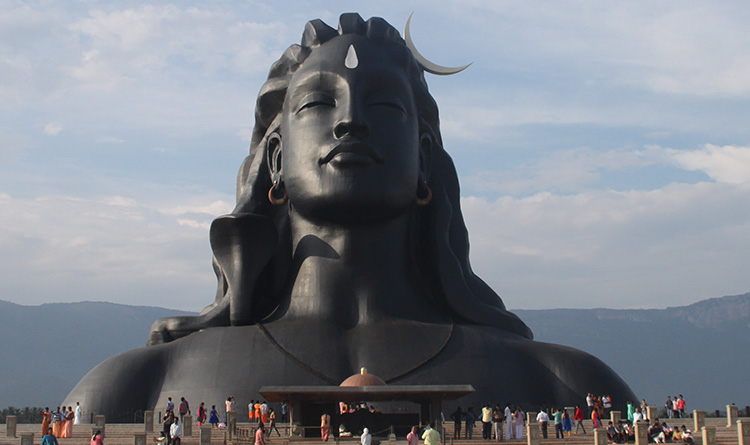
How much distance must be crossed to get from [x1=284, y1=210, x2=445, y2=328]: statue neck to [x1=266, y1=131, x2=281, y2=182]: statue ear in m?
1.66

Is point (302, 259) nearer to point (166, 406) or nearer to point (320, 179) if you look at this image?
point (320, 179)

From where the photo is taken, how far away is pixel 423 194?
89.8ft

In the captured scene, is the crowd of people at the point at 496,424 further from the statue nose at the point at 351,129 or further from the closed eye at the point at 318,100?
the closed eye at the point at 318,100

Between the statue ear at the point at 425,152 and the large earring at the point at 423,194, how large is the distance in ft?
1.98

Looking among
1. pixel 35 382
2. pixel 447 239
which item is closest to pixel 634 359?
pixel 35 382

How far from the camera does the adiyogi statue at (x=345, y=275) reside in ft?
79.2

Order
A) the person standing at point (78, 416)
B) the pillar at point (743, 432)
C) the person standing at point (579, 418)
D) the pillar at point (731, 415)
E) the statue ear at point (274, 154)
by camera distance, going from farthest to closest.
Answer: the statue ear at point (274, 154) → the person standing at point (78, 416) → the pillar at point (731, 415) → the person standing at point (579, 418) → the pillar at point (743, 432)

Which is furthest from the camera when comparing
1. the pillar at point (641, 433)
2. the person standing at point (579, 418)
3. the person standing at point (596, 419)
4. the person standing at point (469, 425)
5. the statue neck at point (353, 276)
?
the statue neck at point (353, 276)

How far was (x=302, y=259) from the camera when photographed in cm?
2628

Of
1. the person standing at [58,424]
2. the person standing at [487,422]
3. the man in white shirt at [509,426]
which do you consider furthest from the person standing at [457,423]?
the person standing at [58,424]

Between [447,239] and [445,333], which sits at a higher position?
[447,239]

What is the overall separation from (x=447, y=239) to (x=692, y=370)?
17501 cm

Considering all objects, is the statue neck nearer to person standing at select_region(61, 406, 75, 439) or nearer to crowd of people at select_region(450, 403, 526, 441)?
crowd of people at select_region(450, 403, 526, 441)

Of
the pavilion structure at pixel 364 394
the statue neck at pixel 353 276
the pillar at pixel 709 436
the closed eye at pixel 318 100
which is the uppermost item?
the closed eye at pixel 318 100
